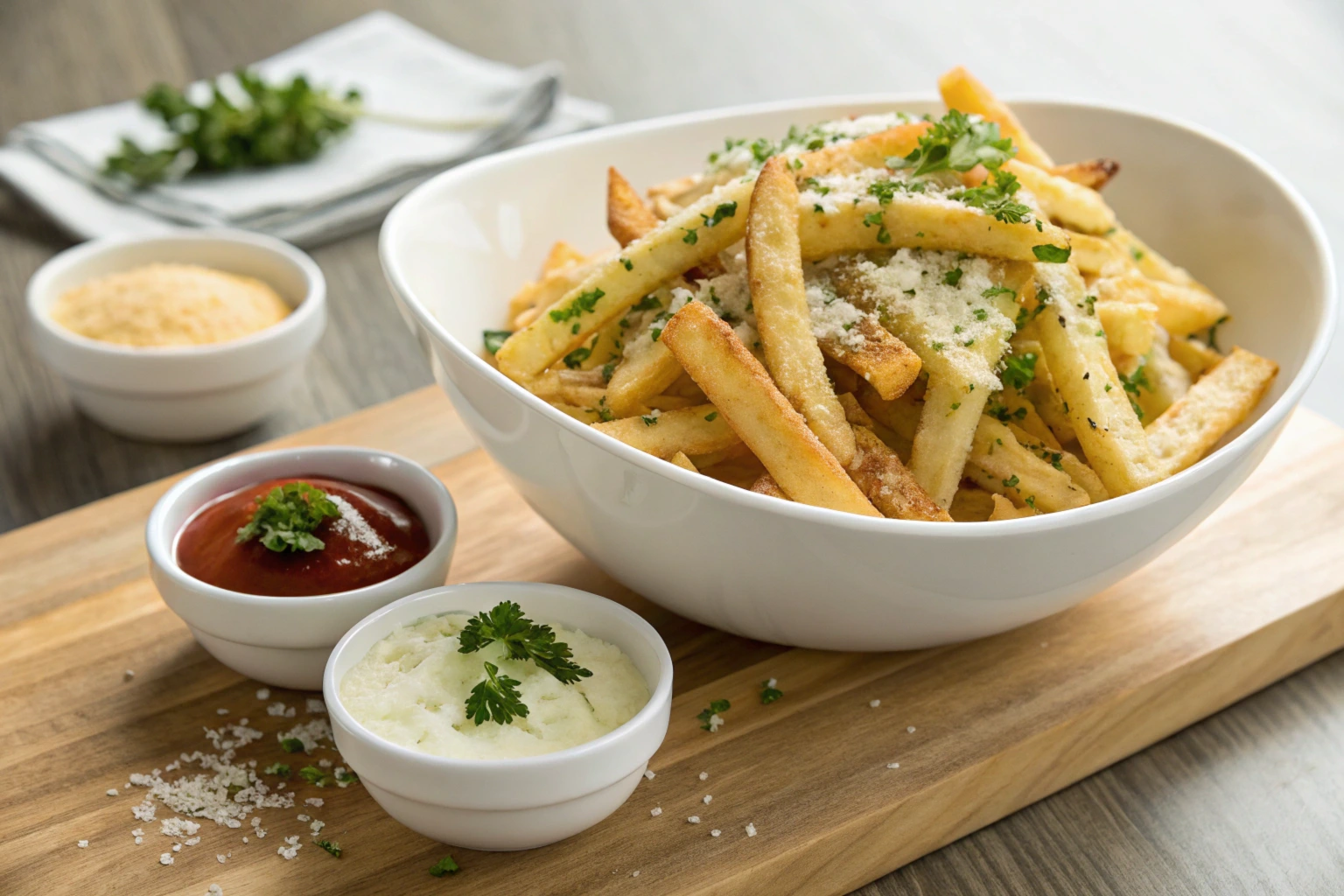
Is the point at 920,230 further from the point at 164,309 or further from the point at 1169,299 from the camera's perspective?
the point at 164,309

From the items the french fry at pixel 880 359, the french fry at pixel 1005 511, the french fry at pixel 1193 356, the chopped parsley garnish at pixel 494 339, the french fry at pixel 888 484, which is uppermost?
the french fry at pixel 880 359

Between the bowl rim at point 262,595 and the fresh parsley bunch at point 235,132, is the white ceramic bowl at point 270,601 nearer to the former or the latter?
the bowl rim at point 262,595

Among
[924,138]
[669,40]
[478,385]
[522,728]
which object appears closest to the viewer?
[522,728]

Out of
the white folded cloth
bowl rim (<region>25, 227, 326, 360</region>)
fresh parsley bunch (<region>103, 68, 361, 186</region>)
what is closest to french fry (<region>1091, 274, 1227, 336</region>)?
bowl rim (<region>25, 227, 326, 360</region>)

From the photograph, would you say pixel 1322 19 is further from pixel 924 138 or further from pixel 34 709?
pixel 34 709

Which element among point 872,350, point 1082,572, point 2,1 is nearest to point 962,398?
point 872,350

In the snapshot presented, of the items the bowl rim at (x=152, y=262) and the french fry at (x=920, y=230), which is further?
the bowl rim at (x=152, y=262)

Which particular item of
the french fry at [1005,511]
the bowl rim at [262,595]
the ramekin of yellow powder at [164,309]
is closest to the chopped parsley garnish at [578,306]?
the bowl rim at [262,595]

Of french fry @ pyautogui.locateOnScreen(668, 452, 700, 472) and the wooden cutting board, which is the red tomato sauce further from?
french fry @ pyautogui.locateOnScreen(668, 452, 700, 472)
